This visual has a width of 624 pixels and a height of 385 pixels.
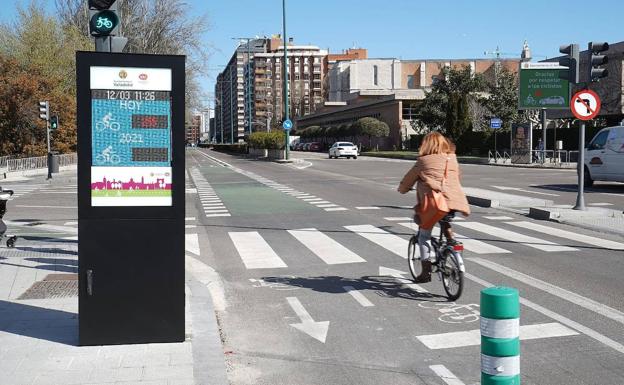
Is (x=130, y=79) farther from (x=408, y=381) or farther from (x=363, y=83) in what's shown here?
(x=363, y=83)

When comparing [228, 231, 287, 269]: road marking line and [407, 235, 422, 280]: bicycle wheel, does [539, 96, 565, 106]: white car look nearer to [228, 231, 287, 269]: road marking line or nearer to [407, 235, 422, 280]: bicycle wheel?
[228, 231, 287, 269]: road marking line

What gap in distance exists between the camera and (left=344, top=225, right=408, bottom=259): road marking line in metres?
10.4

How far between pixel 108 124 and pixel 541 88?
143 feet

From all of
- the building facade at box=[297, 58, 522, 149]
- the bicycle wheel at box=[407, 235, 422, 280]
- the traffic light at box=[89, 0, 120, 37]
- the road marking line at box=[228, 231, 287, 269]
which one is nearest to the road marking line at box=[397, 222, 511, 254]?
the bicycle wheel at box=[407, 235, 422, 280]

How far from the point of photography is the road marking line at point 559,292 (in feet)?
21.3

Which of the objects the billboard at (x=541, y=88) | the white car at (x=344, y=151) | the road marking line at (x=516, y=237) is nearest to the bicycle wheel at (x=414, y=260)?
the road marking line at (x=516, y=237)

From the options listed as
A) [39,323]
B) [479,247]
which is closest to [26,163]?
[479,247]

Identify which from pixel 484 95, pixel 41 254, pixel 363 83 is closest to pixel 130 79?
pixel 41 254

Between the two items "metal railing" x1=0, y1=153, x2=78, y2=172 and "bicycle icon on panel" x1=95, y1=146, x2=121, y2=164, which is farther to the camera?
"metal railing" x1=0, y1=153, x2=78, y2=172

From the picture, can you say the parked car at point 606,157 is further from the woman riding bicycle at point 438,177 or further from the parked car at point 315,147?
the parked car at point 315,147

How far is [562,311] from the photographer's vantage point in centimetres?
661

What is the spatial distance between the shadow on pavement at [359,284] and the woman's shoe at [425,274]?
22 cm

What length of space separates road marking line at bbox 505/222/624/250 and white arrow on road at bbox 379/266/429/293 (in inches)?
158

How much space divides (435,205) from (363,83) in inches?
4468
